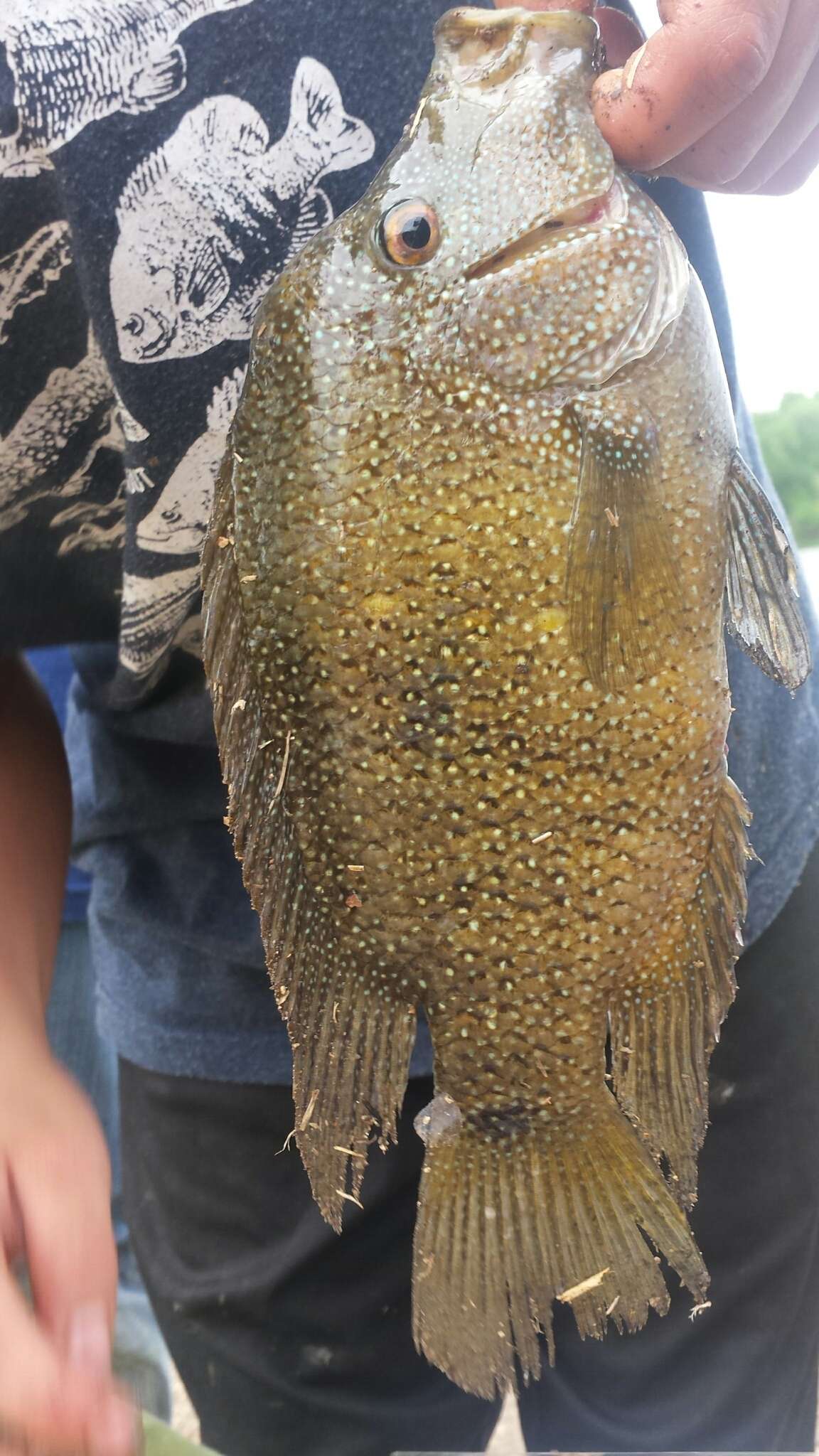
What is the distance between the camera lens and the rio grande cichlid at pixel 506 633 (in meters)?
0.80

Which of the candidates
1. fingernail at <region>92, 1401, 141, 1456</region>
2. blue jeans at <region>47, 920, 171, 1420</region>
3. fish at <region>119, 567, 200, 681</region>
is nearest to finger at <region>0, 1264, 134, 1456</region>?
fingernail at <region>92, 1401, 141, 1456</region>

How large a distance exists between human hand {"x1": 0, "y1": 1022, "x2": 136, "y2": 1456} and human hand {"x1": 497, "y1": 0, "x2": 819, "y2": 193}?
0.85 meters

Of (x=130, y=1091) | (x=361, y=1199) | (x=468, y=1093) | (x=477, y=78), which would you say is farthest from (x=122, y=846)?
(x=477, y=78)

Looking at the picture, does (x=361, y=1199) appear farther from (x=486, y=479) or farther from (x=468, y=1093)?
(x=486, y=479)

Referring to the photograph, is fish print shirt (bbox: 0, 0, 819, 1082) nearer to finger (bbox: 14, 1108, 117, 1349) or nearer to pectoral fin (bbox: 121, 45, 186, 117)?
pectoral fin (bbox: 121, 45, 186, 117)

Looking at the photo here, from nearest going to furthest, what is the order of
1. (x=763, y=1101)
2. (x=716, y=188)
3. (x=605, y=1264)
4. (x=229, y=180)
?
(x=716, y=188), (x=605, y=1264), (x=229, y=180), (x=763, y=1101)

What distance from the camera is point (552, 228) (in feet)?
2.67

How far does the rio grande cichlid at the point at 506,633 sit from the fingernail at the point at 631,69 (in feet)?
0.26

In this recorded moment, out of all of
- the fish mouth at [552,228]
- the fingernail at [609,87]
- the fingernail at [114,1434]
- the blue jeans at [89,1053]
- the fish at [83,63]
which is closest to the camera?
the fingernail at [114,1434]

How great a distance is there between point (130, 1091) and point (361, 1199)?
0.39 m

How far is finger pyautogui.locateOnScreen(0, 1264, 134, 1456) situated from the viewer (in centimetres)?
61

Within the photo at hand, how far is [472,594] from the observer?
80cm

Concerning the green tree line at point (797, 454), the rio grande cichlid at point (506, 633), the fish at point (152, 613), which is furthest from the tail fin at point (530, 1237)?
the green tree line at point (797, 454)

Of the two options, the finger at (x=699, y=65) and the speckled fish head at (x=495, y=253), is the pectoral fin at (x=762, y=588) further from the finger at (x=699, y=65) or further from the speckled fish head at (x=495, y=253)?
the finger at (x=699, y=65)
